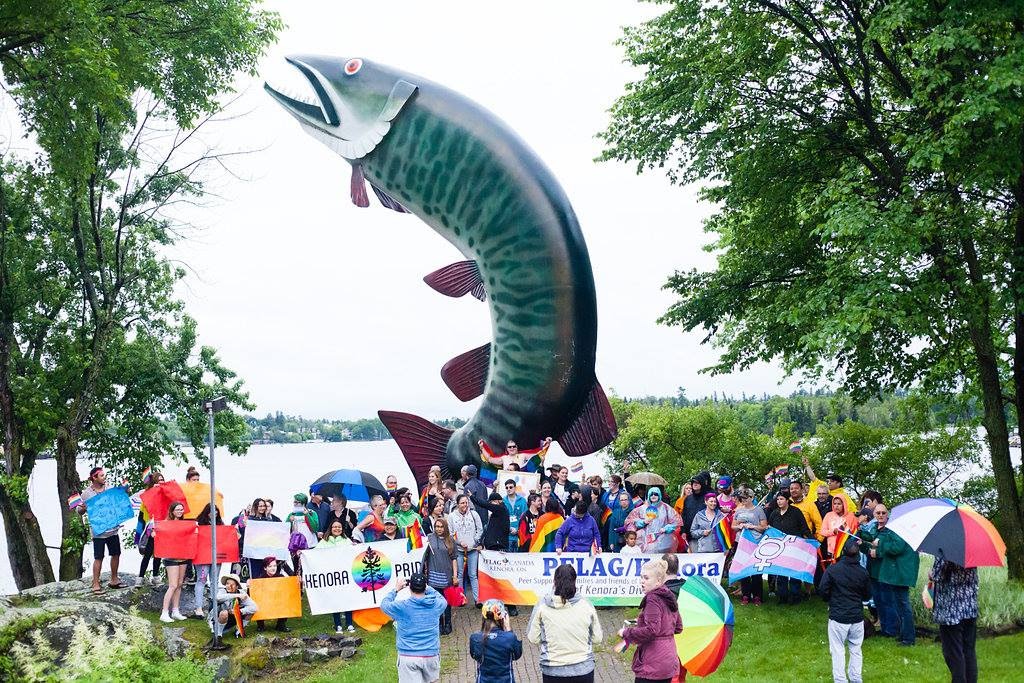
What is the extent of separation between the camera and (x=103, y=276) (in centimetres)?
1546

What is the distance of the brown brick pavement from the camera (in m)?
8.50

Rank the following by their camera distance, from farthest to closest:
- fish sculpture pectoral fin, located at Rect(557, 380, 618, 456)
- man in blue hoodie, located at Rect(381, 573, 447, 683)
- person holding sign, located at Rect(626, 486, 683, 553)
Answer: fish sculpture pectoral fin, located at Rect(557, 380, 618, 456)
person holding sign, located at Rect(626, 486, 683, 553)
man in blue hoodie, located at Rect(381, 573, 447, 683)

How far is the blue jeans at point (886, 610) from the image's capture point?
8984 mm

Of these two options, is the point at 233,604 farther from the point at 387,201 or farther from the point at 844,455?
the point at 844,455

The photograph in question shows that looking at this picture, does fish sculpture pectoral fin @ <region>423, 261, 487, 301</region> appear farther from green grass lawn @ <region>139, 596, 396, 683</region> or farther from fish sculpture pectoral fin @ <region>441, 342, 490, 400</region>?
green grass lawn @ <region>139, 596, 396, 683</region>

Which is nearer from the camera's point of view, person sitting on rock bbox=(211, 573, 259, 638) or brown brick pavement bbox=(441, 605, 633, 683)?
brown brick pavement bbox=(441, 605, 633, 683)

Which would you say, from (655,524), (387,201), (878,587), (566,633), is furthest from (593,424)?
(566,633)

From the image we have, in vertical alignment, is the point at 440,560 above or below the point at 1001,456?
below

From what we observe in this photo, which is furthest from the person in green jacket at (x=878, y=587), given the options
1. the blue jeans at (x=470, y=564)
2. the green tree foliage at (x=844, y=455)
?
the green tree foliage at (x=844, y=455)

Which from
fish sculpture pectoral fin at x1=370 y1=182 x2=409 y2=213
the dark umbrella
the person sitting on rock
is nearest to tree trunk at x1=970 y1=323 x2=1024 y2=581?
the dark umbrella

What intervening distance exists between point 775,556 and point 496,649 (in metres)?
5.05

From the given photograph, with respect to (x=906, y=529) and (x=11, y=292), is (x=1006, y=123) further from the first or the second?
(x=11, y=292)

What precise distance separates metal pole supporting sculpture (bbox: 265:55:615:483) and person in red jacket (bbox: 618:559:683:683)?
7.52m

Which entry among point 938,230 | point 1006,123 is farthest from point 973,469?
point 1006,123
